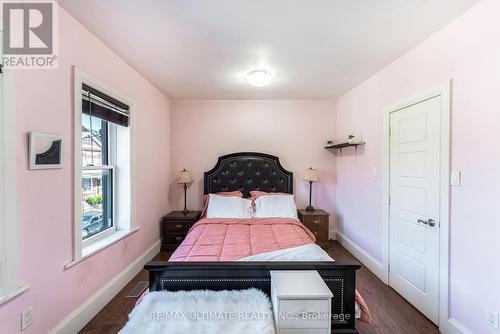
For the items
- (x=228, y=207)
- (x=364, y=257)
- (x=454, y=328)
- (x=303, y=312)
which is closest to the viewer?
(x=303, y=312)

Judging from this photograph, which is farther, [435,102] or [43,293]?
[435,102]

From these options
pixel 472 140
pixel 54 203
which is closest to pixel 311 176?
pixel 472 140

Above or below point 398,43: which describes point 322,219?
below

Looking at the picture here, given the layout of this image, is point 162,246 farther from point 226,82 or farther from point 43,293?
point 226,82

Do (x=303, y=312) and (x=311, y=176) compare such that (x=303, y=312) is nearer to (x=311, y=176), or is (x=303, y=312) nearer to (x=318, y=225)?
(x=318, y=225)

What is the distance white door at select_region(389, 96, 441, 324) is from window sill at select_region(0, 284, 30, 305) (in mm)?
3134

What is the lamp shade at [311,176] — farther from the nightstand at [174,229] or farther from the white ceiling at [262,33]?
the nightstand at [174,229]

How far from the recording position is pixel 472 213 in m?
1.78

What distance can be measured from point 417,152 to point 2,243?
331cm

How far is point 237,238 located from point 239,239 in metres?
0.04

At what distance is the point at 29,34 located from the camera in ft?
5.43

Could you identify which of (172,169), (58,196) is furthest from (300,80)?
(58,196)

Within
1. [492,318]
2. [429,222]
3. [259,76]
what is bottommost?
[492,318]

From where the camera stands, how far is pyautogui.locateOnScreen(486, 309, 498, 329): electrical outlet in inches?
63.0
